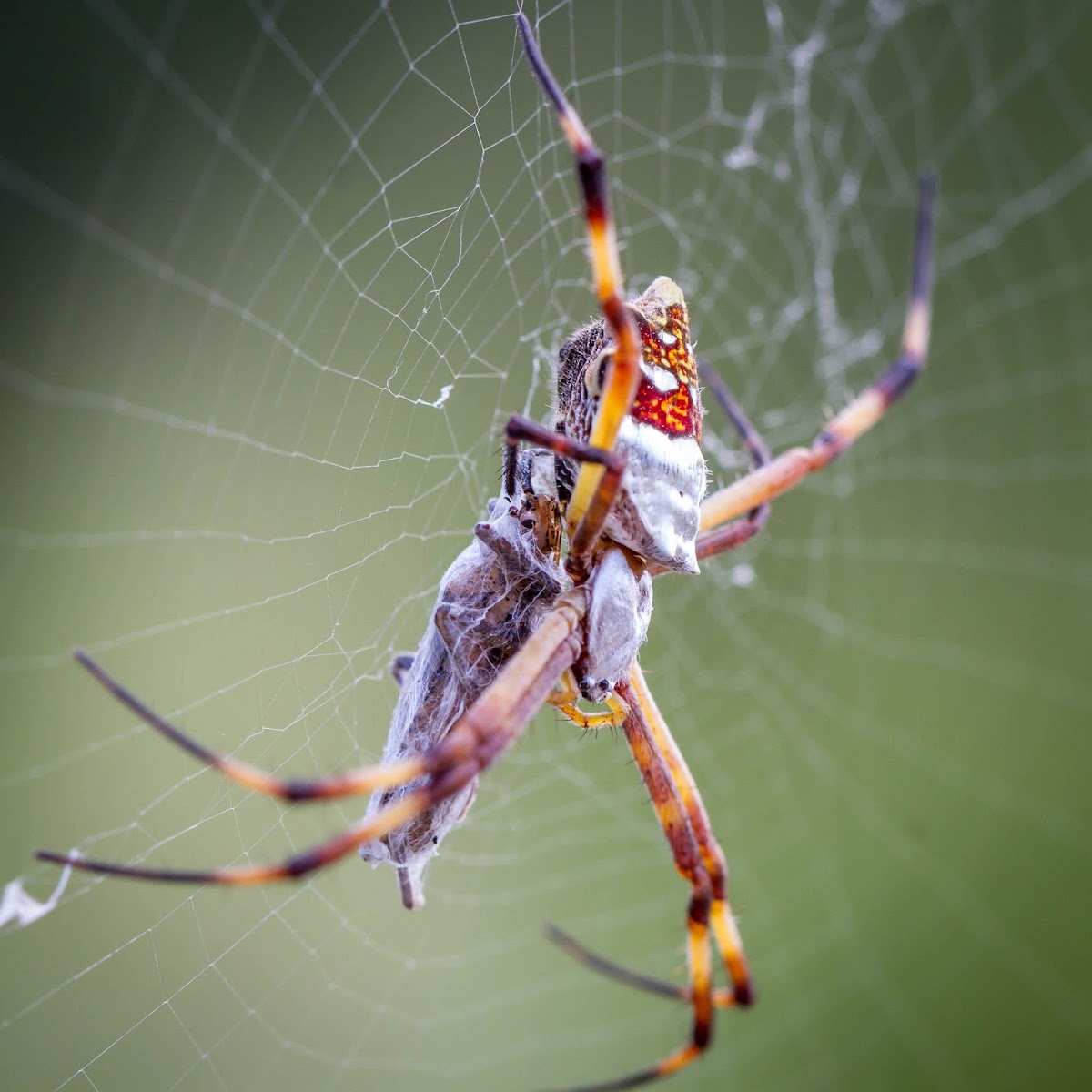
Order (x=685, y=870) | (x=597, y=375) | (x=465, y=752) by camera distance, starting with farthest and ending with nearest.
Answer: (x=685, y=870)
(x=597, y=375)
(x=465, y=752)

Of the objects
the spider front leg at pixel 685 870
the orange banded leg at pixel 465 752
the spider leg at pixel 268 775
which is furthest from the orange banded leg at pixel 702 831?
the spider leg at pixel 268 775

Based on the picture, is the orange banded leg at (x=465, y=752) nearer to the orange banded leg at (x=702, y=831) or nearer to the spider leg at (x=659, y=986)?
the orange banded leg at (x=702, y=831)

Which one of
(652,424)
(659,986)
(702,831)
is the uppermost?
(652,424)

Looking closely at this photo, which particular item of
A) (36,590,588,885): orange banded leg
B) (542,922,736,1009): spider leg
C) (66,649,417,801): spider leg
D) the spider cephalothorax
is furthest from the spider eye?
(542,922,736,1009): spider leg

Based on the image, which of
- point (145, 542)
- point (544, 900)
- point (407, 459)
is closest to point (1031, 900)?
point (544, 900)

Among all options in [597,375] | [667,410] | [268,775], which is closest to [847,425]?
[667,410]

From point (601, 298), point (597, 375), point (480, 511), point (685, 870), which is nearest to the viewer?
point (601, 298)

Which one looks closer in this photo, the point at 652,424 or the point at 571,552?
the point at 652,424

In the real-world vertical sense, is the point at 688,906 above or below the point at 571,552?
below

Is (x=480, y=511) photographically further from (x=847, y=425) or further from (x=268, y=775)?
(x=268, y=775)
